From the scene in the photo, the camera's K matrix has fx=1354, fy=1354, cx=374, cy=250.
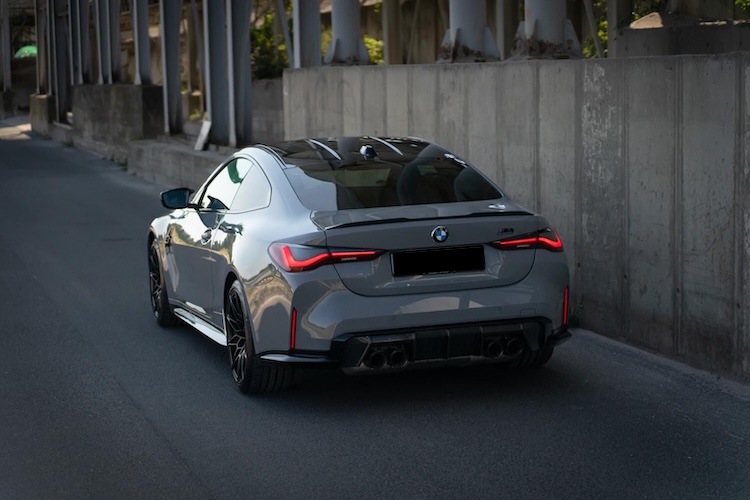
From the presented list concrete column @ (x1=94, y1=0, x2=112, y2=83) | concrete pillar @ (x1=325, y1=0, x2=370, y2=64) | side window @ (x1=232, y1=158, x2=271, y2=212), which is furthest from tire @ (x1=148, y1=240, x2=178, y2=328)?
concrete column @ (x1=94, y1=0, x2=112, y2=83)

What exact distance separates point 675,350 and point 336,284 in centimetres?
266

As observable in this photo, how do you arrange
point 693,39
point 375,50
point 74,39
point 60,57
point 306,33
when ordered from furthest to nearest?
point 60,57
point 74,39
point 375,50
point 306,33
point 693,39

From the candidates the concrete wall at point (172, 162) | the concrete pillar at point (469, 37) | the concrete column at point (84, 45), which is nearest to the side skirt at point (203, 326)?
the concrete pillar at point (469, 37)

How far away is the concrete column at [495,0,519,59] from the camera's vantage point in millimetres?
27234

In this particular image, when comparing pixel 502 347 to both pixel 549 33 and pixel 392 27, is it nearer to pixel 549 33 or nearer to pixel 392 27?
pixel 549 33

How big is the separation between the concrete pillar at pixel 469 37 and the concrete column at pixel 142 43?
63.1 ft

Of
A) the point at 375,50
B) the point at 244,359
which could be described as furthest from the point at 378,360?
the point at 375,50

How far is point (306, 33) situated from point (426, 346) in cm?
1390

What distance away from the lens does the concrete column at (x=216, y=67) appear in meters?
25.4

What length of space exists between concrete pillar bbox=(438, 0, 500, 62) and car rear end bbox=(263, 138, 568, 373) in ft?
24.7

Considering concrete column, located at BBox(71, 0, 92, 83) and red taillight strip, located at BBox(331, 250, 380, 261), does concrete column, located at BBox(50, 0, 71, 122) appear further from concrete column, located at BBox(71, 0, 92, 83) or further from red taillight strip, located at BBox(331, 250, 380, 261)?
red taillight strip, located at BBox(331, 250, 380, 261)

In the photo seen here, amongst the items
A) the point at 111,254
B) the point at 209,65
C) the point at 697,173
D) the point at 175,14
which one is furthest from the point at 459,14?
the point at 175,14

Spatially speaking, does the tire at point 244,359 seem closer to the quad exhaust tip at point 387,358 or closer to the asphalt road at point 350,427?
Answer: the asphalt road at point 350,427

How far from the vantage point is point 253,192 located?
831 centimetres
